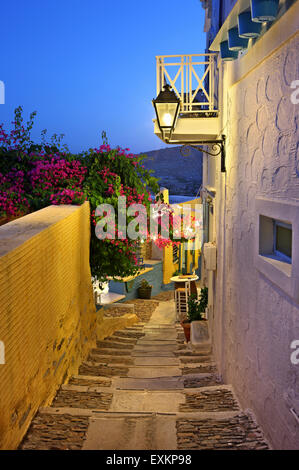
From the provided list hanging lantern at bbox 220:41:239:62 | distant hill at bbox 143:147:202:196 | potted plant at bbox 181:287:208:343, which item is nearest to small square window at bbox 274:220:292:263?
hanging lantern at bbox 220:41:239:62

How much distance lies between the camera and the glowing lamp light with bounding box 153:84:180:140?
5898 millimetres

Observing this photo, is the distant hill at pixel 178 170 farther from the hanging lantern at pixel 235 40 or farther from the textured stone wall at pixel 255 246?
the hanging lantern at pixel 235 40


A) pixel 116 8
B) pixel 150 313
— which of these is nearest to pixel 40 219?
pixel 150 313

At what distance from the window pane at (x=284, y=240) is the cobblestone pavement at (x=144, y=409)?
1507 mm

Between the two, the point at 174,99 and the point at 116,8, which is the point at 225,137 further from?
the point at 116,8

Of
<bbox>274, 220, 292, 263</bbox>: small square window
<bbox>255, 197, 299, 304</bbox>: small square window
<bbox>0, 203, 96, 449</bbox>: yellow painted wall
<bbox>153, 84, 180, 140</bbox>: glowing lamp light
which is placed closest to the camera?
<bbox>255, 197, 299, 304</bbox>: small square window

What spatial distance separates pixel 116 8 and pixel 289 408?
99528mm

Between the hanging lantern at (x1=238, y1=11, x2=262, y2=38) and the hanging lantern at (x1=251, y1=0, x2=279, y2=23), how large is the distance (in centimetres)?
→ 44

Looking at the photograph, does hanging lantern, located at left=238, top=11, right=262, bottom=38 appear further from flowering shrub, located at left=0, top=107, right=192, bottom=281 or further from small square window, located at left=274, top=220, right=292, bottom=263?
flowering shrub, located at left=0, top=107, right=192, bottom=281

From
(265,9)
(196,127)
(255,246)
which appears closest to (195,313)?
(196,127)

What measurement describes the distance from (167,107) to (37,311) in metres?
3.36

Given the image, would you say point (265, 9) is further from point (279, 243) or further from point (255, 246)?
point (255, 246)

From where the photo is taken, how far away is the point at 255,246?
402cm

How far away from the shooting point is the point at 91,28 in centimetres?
10338
